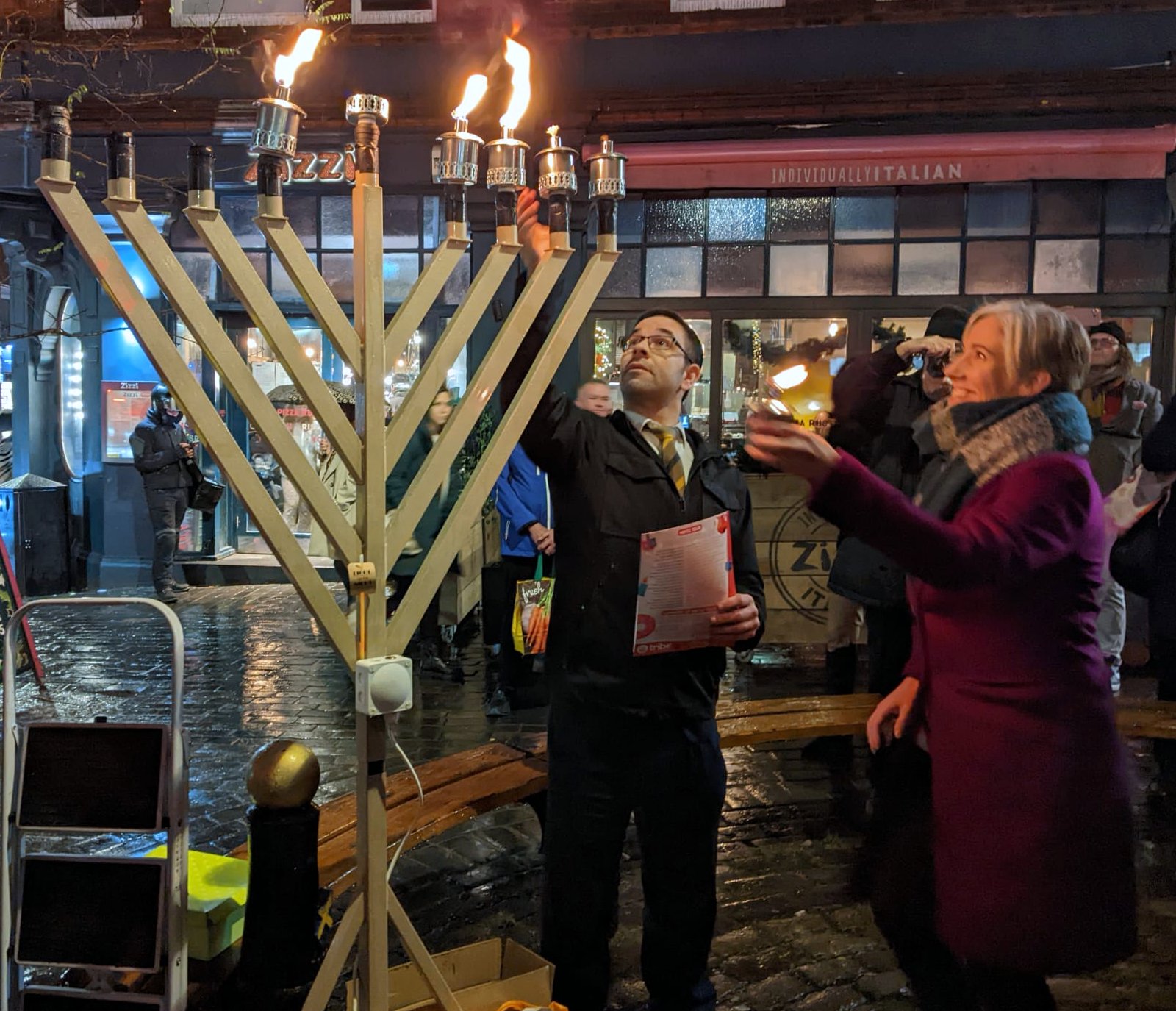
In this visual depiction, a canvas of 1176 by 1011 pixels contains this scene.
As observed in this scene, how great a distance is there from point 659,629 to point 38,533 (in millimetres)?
9313

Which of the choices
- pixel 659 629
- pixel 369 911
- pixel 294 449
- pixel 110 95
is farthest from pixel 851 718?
pixel 110 95

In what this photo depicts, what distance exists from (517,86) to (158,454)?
28.3 feet

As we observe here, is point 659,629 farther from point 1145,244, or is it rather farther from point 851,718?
point 1145,244

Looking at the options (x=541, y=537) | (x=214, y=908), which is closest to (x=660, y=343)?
(x=214, y=908)

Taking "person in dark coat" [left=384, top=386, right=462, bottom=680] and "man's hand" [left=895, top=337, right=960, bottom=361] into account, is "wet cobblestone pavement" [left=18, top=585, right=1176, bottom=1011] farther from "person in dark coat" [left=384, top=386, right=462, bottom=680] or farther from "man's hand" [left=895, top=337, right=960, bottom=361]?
"man's hand" [left=895, top=337, right=960, bottom=361]

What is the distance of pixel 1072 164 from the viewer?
26.9 feet

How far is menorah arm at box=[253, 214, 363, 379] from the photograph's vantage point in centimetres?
184

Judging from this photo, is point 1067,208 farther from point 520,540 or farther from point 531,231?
point 531,231

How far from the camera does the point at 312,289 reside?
1906 millimetres

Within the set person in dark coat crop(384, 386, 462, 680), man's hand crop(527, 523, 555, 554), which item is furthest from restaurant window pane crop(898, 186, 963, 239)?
man's hand crop(527, 523, 555, 554)

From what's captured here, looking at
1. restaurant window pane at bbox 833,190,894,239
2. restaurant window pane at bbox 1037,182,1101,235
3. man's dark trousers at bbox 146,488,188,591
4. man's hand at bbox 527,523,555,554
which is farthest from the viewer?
man's dark trousers at bbox 146,488,188,591

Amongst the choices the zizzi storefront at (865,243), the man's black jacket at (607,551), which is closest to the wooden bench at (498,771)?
the man's black jacket at (607,551)

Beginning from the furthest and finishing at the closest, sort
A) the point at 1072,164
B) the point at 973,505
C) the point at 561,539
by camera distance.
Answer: the point at 1072,164, the point at 561,539, the point at 973,505

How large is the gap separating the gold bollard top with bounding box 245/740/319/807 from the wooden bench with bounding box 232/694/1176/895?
27 centimetres
